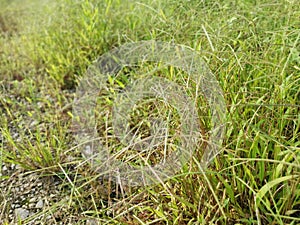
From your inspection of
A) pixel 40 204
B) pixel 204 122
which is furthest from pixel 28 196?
pixel 204 122

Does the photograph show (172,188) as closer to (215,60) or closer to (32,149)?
(215,60)

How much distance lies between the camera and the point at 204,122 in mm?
1264

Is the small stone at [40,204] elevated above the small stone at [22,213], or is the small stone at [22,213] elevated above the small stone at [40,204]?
the small stone at [40,204]

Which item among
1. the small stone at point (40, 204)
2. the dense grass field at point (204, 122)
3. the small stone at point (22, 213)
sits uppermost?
the dense grass field at point (204, 122)

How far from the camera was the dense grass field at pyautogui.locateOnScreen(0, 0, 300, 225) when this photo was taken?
110 centimetres

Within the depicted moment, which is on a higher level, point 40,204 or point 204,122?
point 204,122

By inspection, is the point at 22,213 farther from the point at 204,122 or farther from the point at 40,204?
the point at 204,122

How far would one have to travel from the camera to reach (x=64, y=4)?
245cm

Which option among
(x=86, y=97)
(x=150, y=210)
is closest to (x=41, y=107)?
(x=86, y=97)

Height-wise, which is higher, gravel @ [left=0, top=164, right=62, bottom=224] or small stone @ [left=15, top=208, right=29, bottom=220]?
gravel @ [left=0, top=164, right=62, bottom=224]

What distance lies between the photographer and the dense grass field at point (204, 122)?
3.60 ft

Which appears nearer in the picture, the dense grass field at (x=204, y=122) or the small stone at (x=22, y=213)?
the dense grass field at (x=204, y=122)

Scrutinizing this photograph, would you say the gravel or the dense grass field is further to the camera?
the gravel

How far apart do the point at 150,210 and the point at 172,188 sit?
98 millimetres
